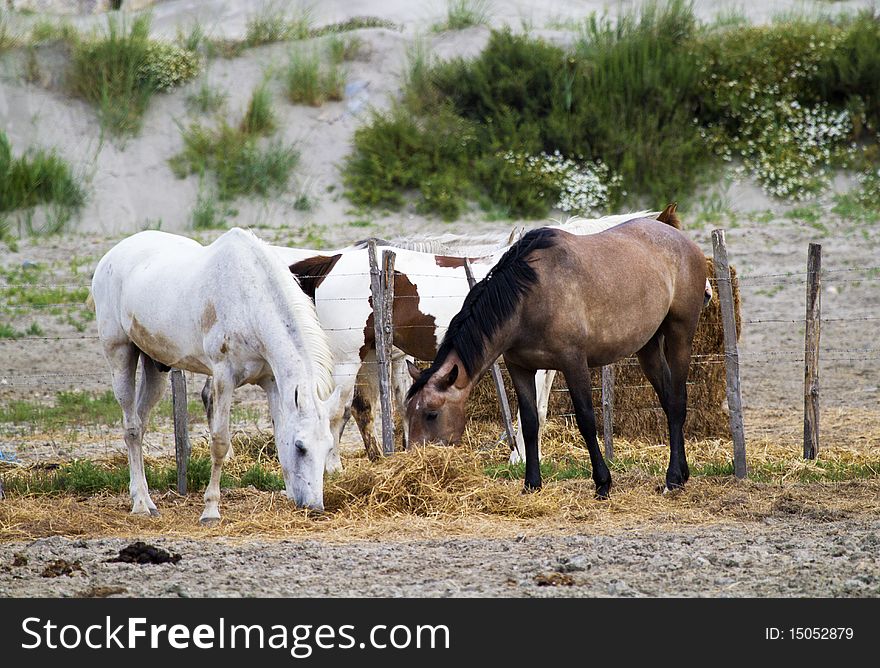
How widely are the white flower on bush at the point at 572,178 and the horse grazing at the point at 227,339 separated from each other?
412 inches

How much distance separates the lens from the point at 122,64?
19.1 metres

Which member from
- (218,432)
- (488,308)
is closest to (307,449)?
(218,432)

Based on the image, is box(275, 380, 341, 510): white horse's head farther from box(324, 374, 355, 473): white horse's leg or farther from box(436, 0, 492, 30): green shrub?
box(436, 0, 492, 30): green shrub

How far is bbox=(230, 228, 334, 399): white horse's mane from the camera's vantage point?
6.80 m

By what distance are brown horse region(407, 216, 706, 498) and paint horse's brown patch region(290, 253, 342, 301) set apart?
176cm

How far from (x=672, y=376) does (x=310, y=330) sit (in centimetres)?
268

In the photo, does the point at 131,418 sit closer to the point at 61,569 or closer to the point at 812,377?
the point at 61,569

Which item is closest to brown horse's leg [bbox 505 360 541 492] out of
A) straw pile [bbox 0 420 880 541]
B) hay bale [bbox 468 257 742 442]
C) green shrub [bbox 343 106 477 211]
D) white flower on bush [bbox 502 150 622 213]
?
straw pile [bbox 0 420 880 541]

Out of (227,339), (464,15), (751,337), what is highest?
(464,15)

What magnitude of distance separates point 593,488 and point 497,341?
1329 mm

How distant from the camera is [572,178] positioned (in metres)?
17.8

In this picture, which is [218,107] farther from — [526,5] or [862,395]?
[862,395]
